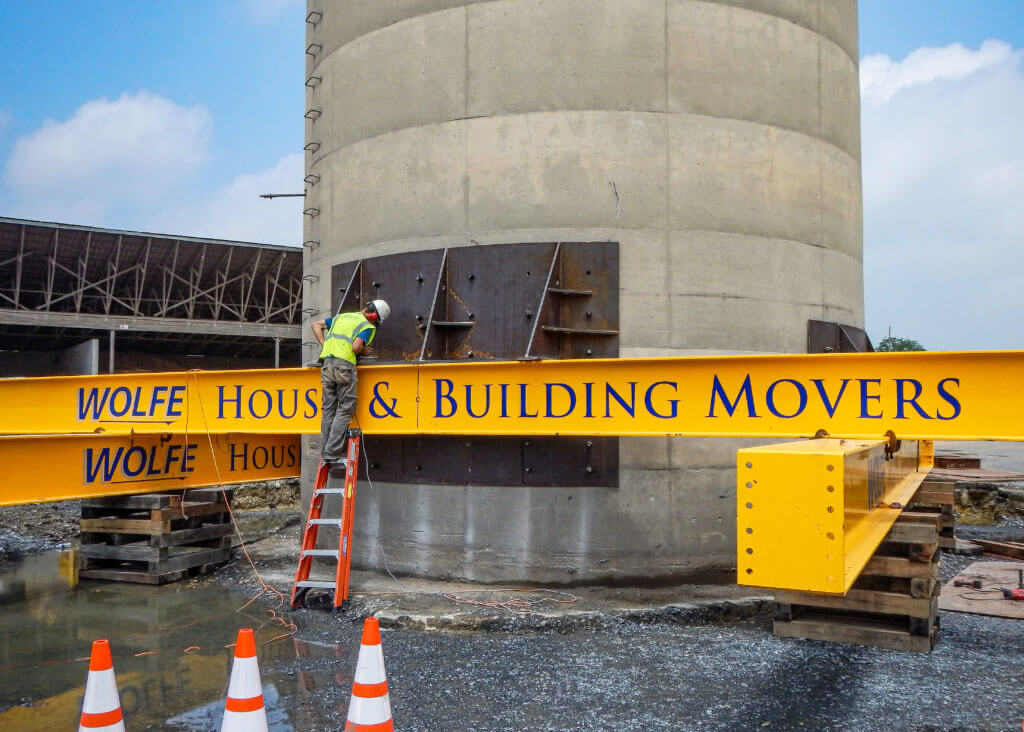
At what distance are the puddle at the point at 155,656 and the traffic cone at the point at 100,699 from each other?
1.12 meters

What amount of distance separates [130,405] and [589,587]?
5.30 metres

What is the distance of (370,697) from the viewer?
4070mm

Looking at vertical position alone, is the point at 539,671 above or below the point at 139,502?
below

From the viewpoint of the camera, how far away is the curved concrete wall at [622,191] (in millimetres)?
8219

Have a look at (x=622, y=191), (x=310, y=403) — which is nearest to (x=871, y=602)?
(x=622, y=191)

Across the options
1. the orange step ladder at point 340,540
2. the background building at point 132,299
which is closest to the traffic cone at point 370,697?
the orange step ladder at point 340,540

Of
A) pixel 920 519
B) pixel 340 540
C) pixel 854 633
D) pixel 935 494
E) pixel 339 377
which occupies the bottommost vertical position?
pixel 854 633

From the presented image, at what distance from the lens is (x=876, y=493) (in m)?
6.05

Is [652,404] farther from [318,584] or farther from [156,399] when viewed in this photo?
[156,399]

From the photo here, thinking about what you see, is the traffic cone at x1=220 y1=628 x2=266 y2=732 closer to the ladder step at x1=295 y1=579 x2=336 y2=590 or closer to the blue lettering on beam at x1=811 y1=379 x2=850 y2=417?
the ladder step at x1=295 y1=579 x2=336 y2=590

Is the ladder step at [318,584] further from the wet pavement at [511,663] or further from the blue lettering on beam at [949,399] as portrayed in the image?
the blue lettering on beam at [949,399]

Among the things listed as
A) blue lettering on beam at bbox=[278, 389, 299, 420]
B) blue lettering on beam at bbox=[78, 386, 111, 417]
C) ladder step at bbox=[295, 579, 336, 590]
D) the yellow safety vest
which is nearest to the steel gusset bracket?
the yellow safety vest

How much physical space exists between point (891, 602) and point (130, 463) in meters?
7.59

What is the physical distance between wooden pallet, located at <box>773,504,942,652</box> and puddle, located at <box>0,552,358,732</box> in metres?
3.46
